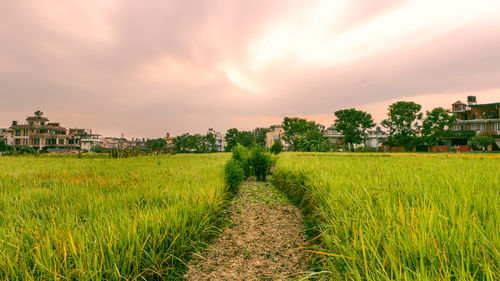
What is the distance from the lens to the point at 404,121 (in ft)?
133

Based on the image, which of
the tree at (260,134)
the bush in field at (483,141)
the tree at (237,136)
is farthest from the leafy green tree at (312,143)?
the tree at (260,134)

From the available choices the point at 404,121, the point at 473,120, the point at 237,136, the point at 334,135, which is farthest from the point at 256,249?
the point at 237,136

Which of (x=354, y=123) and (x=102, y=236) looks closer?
(x=102, y=236)

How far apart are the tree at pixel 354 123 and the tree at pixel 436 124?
11.8 metres

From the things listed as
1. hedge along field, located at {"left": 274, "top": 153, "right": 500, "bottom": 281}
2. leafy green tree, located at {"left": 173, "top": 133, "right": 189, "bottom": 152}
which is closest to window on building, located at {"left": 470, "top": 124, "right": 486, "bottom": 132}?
hedge along field, located at {"left": 274, "top": 153, "right": 500, "bottom": 281}

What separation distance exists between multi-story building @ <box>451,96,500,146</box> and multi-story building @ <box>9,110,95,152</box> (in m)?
Answer: 90.4

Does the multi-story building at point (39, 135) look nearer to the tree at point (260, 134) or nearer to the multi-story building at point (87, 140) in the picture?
the multi-story building at point (87, 140)

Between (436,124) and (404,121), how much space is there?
15.8ft

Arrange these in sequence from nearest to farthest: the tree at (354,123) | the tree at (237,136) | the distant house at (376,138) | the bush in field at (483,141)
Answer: the bush in field at (483,141) → the tree at (354,123) → the distant house at (376,138) → the tree at (237,136)

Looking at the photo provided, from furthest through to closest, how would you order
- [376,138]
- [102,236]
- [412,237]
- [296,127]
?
[376,138] → [296,127] → [102,236] → [412,237]

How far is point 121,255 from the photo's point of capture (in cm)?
198

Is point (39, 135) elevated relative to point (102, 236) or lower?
elevated

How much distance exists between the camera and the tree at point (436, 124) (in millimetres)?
36781

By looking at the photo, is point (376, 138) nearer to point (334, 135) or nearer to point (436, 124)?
point (334, 135)
